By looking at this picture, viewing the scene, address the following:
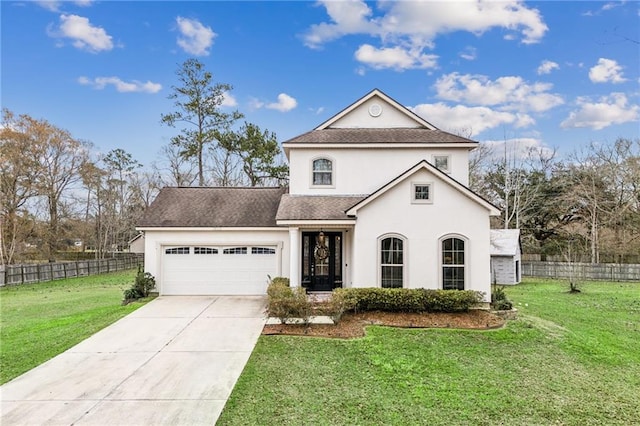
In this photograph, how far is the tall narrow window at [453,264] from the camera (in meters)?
12.6

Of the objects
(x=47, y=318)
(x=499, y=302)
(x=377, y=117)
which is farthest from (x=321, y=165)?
(x=47, y=318)

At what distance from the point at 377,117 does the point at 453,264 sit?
688cm

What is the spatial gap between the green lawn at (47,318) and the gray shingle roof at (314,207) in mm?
6247

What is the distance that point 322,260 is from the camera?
592 inches

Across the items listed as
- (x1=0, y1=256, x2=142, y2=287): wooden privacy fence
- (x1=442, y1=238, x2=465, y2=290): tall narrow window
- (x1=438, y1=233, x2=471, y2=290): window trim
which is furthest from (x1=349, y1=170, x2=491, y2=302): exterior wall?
(x1=0, y1=256, x2=142, y2=287): wooden privacy fence

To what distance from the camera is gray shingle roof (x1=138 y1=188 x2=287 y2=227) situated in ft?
51.3

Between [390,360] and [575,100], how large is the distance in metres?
26.0

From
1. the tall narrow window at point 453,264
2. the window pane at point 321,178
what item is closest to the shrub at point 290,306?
the tall narrow window at point 453,264

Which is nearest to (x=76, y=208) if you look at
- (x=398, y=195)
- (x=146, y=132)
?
(x=146, y=132)

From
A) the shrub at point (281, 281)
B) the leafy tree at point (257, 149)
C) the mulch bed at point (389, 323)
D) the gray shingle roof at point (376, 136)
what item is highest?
the leafy tree at point (257, 149)

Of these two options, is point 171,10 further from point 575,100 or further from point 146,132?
point 575,100

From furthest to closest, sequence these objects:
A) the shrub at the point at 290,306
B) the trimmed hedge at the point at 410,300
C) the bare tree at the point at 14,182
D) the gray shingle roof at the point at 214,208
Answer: the bare tree at the point at 14,182, the gray shingle roof at the point at 214,208, the trimmed hedge at the point at 410,300, the shrub at the point at 290,306

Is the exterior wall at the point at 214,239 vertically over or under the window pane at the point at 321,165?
under

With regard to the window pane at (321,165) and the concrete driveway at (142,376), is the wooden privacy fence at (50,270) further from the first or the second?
the window pane at (321,165)
